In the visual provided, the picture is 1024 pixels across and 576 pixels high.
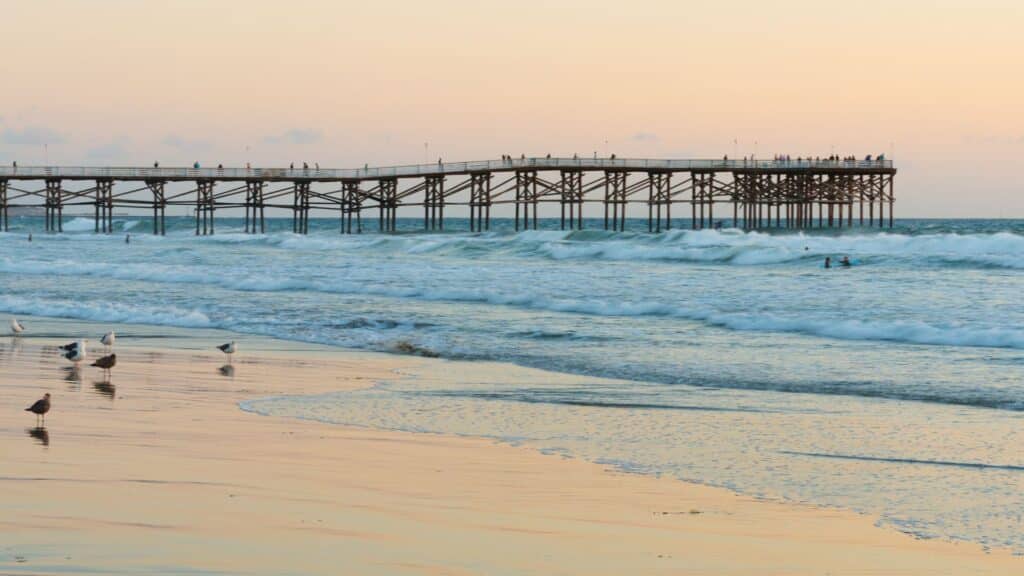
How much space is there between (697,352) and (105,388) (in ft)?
24.8

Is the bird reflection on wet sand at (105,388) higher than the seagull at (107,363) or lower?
lower

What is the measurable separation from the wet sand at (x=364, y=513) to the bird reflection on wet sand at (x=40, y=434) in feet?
0.07

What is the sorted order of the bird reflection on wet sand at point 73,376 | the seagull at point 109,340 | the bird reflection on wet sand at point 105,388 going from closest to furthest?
the bird reflection on wet sand at point 105,388 → the bird reflection on wet sand at point 73,376 → the seagull at point 109,340

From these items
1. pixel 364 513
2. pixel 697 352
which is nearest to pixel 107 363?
pixel 697 352

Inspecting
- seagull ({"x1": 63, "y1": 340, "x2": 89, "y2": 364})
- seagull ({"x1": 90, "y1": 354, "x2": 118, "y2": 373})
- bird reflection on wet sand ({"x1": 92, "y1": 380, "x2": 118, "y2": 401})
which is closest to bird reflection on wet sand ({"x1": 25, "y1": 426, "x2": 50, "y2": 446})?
bird reflection on wet sand ({"x1": 92, "y1": 380, "x2": 118, "y2": 401})

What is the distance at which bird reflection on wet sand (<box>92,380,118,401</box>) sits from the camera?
12.8 m

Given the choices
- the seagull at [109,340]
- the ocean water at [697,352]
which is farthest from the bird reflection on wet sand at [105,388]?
the seagull at [109,340]

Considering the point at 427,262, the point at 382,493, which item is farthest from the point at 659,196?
the point at 382,493

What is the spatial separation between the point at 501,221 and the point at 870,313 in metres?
122

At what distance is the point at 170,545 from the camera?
21.9ft

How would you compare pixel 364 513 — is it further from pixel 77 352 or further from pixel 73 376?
pixel 77 352

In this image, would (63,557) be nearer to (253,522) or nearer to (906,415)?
(253,522)

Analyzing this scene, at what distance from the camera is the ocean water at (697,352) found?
9578 millimetres

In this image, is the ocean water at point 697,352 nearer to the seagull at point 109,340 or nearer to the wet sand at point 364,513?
the wet sand at point 364,513
